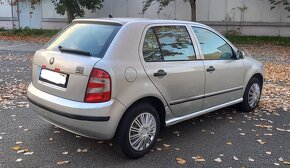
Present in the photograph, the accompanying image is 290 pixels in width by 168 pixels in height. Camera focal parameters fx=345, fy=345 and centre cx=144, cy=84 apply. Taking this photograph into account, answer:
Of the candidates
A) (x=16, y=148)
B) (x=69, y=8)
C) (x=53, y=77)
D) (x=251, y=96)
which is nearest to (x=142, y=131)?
(x=53, y=77)

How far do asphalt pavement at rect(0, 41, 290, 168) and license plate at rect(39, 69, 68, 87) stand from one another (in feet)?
2.84

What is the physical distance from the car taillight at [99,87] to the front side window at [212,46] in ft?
5.88

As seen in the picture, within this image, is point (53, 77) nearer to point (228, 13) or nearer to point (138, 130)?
point (138, 130)

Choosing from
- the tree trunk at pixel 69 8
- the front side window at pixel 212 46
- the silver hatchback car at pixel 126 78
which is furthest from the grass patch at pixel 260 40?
the silver hatchback car at pixel 126 78

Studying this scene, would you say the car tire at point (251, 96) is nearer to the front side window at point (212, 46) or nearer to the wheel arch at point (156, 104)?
the front side window at point (212, 46)

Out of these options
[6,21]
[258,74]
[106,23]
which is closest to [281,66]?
[258,74]

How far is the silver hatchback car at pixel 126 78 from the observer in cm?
378

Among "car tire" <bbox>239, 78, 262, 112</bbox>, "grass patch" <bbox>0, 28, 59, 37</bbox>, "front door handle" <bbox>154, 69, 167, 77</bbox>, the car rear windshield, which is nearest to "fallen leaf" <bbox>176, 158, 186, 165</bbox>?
"front door handle" <bbox>154, 69, 167, 77</bbox>

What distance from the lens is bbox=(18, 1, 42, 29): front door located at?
76.1 ft

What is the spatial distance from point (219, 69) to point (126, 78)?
181 centimetres

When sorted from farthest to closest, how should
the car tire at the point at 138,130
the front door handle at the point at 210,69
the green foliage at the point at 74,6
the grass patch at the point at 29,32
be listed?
the grass patch at the point at 29,32 < the green foliage at the point at 74,6 < the front door handle at the point at 210,69 < the car tire at the point at 138,130

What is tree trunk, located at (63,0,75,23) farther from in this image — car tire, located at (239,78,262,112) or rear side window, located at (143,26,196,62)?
rear side window, located at (143,26,196,62)

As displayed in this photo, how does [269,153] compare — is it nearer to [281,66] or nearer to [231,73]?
[231,73]

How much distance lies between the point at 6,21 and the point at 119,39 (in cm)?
2241
